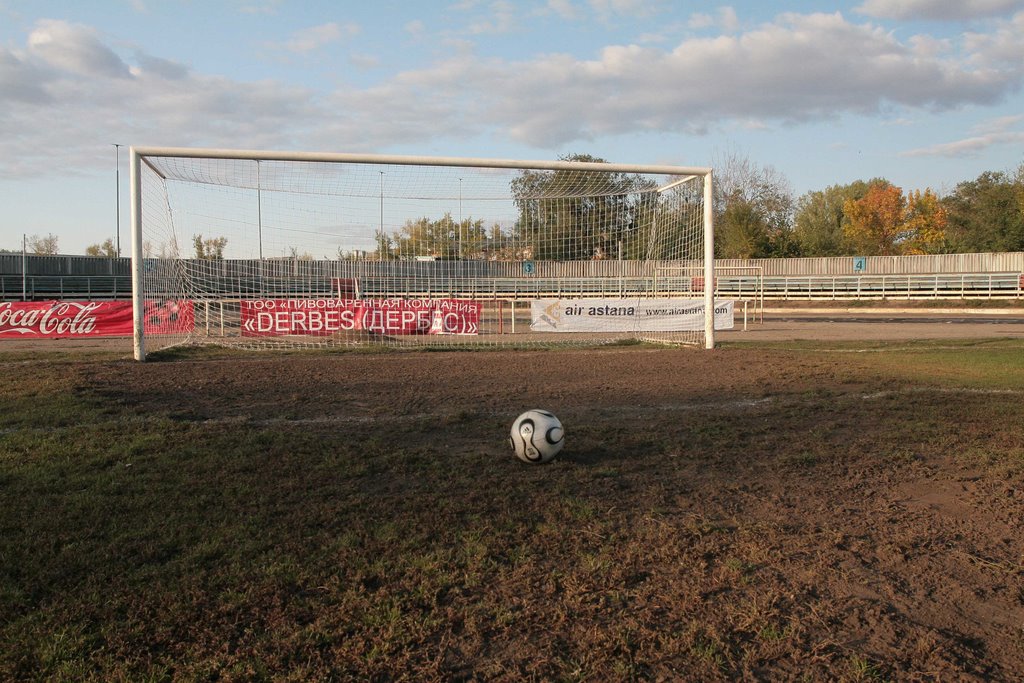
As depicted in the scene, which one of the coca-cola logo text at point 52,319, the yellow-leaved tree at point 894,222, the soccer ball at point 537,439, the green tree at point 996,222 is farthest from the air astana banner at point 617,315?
the yellow-leaved tree at point 894,222

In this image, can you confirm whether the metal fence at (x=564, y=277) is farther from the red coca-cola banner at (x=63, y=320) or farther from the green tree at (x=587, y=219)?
the red coca-cola banner at (x=63, y=320)

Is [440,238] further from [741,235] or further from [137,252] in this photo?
[741,235]

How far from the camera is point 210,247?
715 inches

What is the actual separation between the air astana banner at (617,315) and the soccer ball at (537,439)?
546 inches

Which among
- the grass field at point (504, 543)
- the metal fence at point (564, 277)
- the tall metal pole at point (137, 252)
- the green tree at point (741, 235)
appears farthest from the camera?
the green tree at point (741, 235)

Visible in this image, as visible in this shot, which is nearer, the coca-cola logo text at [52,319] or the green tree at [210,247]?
the green tree at [210,247]

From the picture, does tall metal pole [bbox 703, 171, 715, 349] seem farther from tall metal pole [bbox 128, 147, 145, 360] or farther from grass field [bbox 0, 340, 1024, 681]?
tall metal pole [bbox 128, 147, 145, 360]

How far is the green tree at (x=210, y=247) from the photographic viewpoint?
18.1 meters

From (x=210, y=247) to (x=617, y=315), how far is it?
410 inches

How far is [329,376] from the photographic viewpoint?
42.4 ft

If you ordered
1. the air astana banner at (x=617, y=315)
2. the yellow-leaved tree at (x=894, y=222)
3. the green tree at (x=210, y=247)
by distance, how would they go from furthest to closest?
the yellow-leaved tree at (x=894, y=222) → the air astana banner at (x=617, y=315) → the green tree at (x=210, y=247)

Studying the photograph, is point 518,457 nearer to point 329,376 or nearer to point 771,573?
point 771,573

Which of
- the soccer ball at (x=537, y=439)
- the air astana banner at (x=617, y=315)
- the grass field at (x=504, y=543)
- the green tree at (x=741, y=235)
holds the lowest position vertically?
the grass field at (x=504, y=543)

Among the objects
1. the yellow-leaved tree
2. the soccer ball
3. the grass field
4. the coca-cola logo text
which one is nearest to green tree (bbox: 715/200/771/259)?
the yellow-leaved tree
